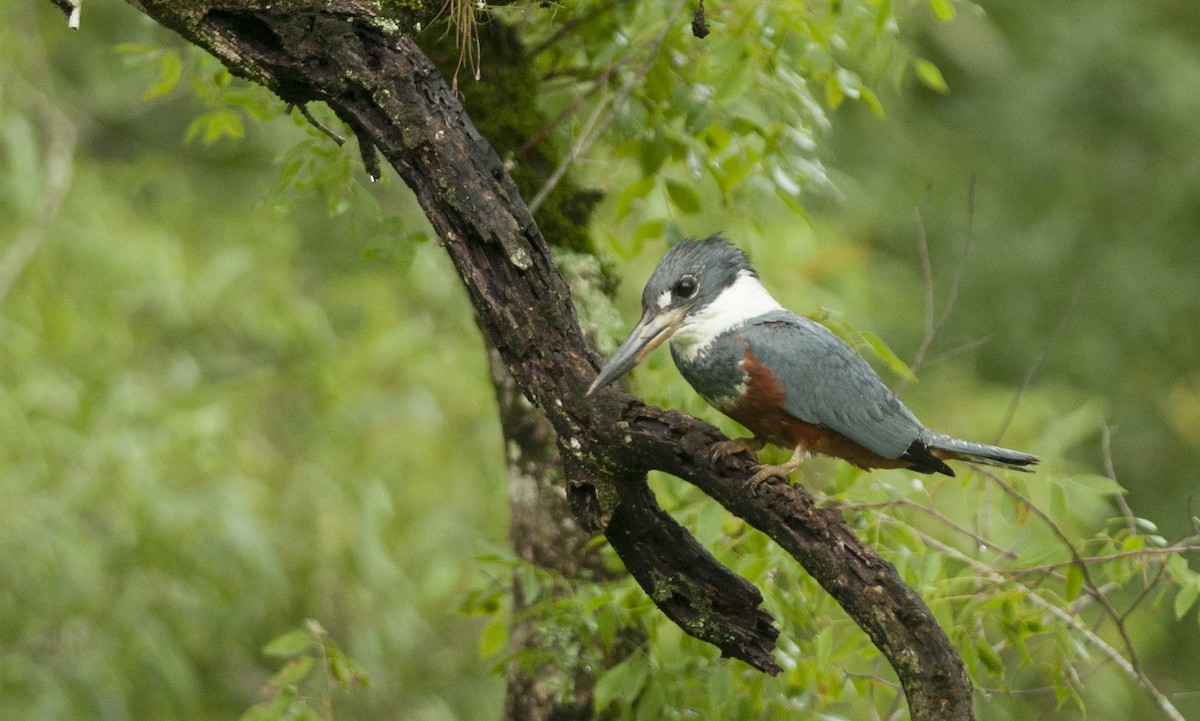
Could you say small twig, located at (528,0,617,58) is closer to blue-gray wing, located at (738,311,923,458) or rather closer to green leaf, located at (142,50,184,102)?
green leaf, located at (142,50,184,102)

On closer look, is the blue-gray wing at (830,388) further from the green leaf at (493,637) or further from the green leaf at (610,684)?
the green leaf at (493,637)

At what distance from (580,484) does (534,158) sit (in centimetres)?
126

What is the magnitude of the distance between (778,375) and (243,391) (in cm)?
316

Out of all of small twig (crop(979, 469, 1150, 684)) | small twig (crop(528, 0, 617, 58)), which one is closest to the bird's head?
small twig (crop(979, 469, 1150, 684))

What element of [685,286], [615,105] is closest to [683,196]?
[615,105]

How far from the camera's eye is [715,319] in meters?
2.85

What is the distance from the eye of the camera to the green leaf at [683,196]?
339cm

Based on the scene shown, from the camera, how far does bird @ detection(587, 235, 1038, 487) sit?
8.95 feet

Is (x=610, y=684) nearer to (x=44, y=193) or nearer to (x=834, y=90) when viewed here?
(x=834, y=90)

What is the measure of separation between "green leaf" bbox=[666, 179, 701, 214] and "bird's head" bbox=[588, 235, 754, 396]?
1.62 feet

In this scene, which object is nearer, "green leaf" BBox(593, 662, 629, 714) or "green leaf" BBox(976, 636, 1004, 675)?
"green leaf" BBox(976, 636, 1004, 675)

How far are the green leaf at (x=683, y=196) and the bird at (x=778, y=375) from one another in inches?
20.2

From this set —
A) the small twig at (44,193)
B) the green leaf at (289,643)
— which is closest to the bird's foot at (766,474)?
the green leaf at (289,643)

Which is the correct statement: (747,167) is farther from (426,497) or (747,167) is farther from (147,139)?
(147,139)
